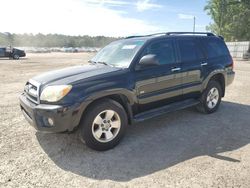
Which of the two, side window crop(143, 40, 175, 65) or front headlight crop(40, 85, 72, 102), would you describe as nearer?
front headlight crop(40, 85, 72, 102)

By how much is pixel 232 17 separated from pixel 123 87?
34.8 metres

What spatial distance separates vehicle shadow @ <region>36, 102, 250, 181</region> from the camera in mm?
3416

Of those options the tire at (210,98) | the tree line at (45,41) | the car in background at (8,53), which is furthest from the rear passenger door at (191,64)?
the tree line at (45,41)

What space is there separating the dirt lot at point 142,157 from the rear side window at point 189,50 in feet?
4.52

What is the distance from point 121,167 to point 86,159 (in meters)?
0.58

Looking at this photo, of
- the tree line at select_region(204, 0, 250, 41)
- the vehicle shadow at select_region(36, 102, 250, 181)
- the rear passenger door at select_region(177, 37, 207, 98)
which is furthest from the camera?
the tree line at select_region(204, 0, 250, 41)

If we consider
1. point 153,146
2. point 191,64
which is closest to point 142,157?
point 153,146

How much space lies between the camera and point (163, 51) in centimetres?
470

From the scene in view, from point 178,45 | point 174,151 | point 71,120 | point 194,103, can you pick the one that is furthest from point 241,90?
point 71,120

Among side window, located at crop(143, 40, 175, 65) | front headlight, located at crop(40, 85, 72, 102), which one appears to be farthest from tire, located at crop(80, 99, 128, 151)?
side window, located at crop(143, 40, 175, 65)

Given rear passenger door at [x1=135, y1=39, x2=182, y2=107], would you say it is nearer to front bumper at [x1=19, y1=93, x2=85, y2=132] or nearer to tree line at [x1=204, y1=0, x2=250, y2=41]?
front bumper at [x1=19, y1=93, x2=85, y2=132]

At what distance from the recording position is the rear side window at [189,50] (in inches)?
197

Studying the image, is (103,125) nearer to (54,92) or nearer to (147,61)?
(54,92)

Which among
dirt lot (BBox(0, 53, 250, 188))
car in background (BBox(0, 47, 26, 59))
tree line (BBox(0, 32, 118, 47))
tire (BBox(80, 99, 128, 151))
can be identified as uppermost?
tree line (BBox(0, 32, 118, 47))
